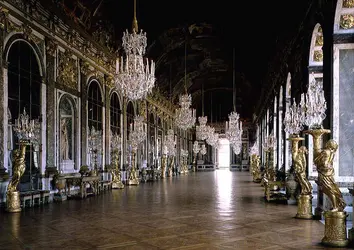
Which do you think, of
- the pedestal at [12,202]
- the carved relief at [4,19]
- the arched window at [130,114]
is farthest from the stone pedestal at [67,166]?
the arched window at [130,114]

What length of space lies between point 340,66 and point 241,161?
114 ft

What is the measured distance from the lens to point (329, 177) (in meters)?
6.09

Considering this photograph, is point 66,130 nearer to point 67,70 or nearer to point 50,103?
point 50,103

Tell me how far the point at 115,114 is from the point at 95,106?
2.66 metres

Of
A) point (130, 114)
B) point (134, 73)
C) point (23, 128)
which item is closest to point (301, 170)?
point (134, 73)

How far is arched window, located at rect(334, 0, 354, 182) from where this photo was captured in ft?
25.7

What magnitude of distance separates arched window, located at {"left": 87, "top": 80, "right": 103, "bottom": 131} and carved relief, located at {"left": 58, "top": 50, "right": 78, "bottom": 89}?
1.47 metres

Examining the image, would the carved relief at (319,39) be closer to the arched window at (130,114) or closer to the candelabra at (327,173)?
the candelabra at (327,173)

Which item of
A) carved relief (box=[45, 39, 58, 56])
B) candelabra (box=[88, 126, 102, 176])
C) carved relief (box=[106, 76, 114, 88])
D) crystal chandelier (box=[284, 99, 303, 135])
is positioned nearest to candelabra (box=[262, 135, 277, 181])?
crystal chandelier (box=[284, 99, 303, 135])

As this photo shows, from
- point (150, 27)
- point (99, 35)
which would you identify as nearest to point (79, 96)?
point (99, 35)

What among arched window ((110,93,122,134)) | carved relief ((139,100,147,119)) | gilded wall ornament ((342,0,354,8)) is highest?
gilded wall ornament ((342,0,354,8))

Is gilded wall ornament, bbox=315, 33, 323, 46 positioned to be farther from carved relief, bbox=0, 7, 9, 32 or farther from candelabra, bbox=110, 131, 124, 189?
candelabra, bbox=110, 131, 124, 189

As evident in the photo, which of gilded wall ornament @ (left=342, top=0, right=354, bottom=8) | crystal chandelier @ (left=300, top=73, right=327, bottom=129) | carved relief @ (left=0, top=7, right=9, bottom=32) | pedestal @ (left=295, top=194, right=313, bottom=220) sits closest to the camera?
crystal chandelier @ (left=300, top=73, right=327, bottom=129)

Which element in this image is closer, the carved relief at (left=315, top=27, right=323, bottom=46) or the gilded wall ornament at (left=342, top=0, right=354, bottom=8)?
the gilded wall ornament at (left=342, top=0, right=354, bottom=8)
